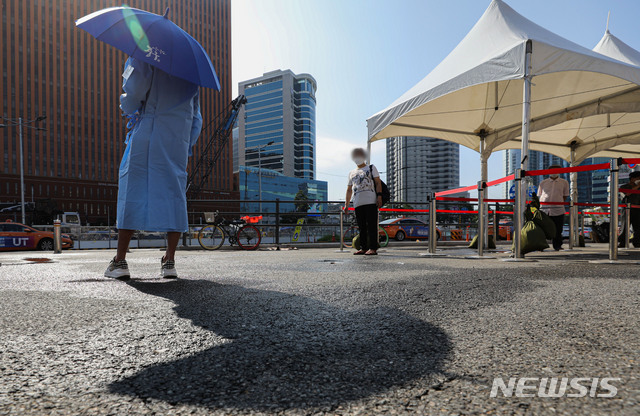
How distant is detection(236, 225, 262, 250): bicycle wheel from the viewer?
1003 cm

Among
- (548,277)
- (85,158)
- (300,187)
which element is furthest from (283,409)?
(300,187)

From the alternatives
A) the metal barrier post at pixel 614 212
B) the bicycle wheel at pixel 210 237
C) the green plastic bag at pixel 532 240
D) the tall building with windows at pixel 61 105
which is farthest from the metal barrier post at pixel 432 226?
the tall building with windows at pixel 61 105

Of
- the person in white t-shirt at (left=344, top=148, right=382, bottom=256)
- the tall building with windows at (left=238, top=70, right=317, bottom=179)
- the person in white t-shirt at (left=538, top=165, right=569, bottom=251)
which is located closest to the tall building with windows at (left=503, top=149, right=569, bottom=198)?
the person in white t-shirt at (left=538, top=165, right=569, bottom=251)

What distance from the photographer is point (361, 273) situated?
347 centimetres

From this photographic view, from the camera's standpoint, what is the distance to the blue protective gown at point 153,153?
9.69 ft

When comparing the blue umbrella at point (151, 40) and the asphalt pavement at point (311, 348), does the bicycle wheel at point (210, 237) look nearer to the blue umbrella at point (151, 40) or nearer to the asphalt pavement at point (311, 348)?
the blue umbrella at point (151, 40)

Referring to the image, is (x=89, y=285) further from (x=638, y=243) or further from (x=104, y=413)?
(x=638, y=243)

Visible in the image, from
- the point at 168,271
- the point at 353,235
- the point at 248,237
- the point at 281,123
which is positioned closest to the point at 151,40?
the point at 168,271

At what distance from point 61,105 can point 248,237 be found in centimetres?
7160

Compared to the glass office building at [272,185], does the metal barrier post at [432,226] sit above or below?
below

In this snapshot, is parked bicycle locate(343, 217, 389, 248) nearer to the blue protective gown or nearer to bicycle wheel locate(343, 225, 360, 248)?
bicycle wheel locate(343, 225, 360, 248)

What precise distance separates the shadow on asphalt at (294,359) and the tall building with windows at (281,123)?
367 ft

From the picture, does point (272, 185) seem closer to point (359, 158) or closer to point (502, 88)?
point (502, 88)

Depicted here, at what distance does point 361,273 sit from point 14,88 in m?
77.3
